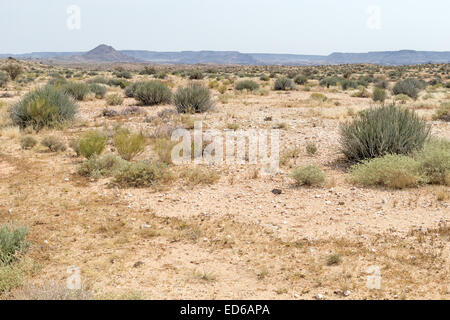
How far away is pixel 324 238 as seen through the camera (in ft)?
17.3

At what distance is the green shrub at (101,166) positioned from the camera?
8.01 meters

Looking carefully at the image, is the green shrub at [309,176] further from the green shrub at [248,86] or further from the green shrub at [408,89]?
the green shrub at [248,86]

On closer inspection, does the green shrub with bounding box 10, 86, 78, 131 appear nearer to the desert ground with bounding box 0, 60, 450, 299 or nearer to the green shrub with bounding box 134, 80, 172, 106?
the desert ground with bounding box 0, 60, 450, 299

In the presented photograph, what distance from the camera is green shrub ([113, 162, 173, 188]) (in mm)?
7480

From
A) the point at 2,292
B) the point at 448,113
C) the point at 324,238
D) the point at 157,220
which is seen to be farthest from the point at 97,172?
the point at 448,113

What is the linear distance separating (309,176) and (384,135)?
2289 mm

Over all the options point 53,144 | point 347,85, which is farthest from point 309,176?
point 347,85

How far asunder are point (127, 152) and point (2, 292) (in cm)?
516

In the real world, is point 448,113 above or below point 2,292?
above

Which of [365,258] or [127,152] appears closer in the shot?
[365,258]

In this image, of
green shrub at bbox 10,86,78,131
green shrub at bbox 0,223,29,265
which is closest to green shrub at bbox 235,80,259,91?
green shrub at bbox 10,86,78,131

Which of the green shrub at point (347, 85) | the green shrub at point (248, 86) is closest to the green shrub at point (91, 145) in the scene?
the green shrub at point (248, 86)

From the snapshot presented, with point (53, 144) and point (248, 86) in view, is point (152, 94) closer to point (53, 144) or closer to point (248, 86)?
point (53, 144)
